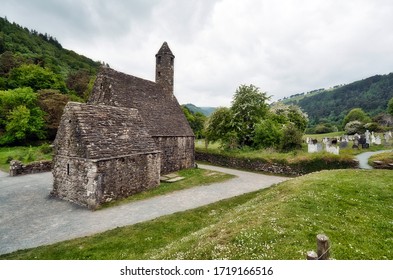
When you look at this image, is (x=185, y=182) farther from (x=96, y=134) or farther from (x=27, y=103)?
(x=27, y=103)

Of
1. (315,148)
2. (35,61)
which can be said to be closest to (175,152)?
(315,148)

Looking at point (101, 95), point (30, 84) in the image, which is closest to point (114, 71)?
point (101, 95)

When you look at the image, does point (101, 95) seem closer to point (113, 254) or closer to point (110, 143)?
point (110, 143)

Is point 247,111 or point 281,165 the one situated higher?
point 247,111

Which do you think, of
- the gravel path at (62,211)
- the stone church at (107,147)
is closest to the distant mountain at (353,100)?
the stone church at (107,147)

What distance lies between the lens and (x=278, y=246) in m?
6.71

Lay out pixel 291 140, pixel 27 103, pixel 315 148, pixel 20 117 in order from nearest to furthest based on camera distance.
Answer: pixel 315 148 < pixel 291 140 < pixel 20 117 < pixel 27 103

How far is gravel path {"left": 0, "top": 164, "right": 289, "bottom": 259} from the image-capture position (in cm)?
1149

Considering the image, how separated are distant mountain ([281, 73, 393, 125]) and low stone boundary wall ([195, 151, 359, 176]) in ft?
365

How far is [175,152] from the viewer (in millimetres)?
27016

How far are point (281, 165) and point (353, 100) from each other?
155 m

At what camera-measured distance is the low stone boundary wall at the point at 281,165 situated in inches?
878

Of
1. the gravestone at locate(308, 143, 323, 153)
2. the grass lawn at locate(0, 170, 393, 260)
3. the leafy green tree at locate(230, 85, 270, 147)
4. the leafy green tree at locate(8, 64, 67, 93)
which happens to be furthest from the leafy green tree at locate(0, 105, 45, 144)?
the gravestone at locate(308, 143, 323, 153)
